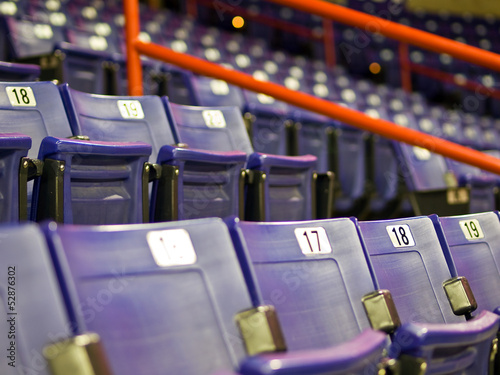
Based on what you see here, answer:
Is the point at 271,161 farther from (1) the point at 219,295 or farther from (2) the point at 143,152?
(1) the point at 219,295

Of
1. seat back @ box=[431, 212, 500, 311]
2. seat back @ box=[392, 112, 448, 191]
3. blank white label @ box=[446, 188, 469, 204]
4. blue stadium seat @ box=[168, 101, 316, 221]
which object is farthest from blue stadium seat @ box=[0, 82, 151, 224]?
seat back @ box=[392, 112, 448, 191]

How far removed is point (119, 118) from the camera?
86 cm

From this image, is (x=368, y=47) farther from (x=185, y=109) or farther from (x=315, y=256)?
(x=315, y=256)

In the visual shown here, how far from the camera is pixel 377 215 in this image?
52.2 inches

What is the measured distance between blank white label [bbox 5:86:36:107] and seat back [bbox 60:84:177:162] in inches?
1.8

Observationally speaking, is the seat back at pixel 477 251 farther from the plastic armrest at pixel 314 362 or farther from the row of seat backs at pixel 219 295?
the plastic armrest at pixel 314 362

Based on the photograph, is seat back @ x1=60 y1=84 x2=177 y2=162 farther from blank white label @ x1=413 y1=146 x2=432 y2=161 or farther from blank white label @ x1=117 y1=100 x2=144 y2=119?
blank white label @ x1=413 y1=146 x2=432 y2=161

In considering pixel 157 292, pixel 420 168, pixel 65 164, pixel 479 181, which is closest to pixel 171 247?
pixel 157 292

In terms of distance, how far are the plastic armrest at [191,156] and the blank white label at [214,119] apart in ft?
0.74

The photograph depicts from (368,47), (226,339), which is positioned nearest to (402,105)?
(368,47)

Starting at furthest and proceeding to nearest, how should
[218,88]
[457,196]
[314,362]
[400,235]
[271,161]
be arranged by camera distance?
[218,88] < [457,196] < [271,161] < [400,235] < [314,362]

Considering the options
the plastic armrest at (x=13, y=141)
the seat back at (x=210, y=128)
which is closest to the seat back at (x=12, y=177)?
the plastic armrest at (x=13, y=141)

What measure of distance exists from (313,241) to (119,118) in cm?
42

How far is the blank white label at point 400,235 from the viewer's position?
60cm
